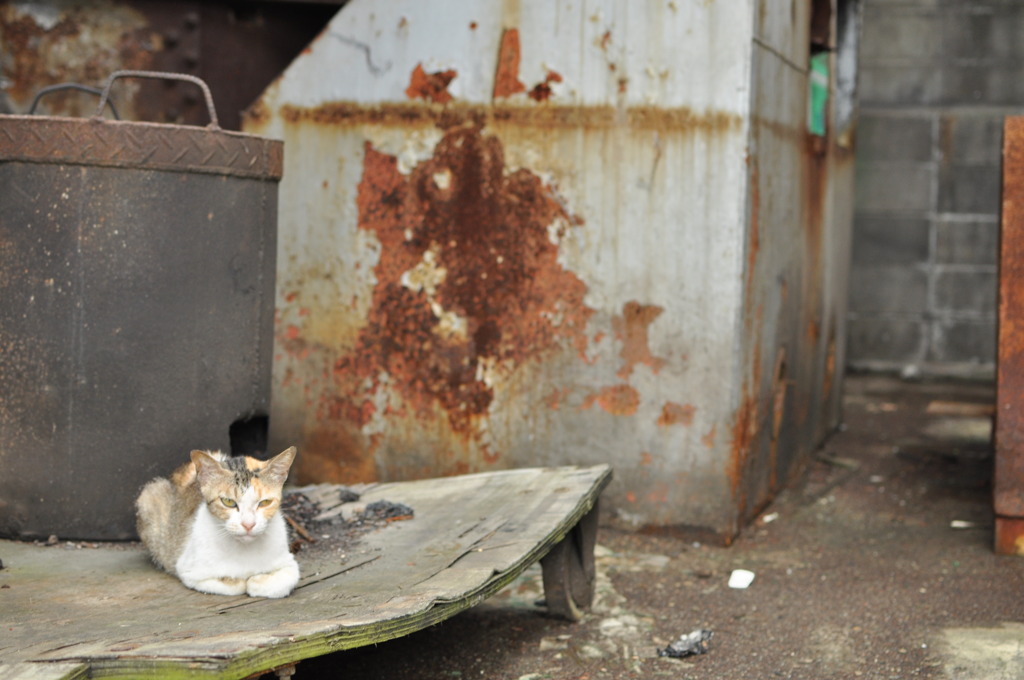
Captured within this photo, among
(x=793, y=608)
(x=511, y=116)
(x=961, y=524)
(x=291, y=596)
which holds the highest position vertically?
(x=511, y=116)

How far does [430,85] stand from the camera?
5.26 metres

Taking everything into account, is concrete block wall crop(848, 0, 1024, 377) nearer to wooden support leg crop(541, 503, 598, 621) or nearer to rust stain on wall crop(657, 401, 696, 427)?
rust stain on wall crop(657, 401, 696, 427)

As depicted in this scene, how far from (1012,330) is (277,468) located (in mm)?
3176

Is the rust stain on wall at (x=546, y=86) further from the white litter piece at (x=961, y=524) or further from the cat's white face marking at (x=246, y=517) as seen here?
the white litter piece at (x=961, y=524)

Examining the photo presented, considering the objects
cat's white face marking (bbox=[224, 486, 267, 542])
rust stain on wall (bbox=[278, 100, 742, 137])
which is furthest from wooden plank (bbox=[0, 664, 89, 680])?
rust stain on wall (bbox=[278, 100, 742, 137])

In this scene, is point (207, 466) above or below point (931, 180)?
below

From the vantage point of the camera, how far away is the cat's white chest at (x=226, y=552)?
316 cm

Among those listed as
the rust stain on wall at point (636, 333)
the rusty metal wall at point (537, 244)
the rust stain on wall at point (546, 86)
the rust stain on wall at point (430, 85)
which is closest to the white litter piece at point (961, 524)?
the rusty metal wall at point (537, 244)

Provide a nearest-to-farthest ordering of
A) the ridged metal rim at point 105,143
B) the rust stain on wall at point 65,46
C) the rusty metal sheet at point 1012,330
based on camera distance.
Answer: the ridged metal rim at point 105,143, the rusty metal sheet at point 1012,330, the rust stain on wall at point 65,46

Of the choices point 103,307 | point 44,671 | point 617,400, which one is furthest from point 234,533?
point 617,400

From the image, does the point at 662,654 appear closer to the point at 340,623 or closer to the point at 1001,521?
the point at 340,623

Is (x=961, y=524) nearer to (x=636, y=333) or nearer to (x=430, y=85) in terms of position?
(x=636, y=333)

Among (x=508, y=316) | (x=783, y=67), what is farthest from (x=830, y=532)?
(x=783, y=67)

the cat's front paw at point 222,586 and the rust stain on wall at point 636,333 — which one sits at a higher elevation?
the rust stain on wall at point 636,333
